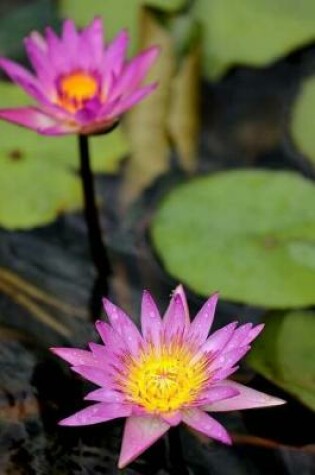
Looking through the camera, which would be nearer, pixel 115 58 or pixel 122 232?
pixel 115 58

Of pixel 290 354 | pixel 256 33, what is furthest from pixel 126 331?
pixel 256 33

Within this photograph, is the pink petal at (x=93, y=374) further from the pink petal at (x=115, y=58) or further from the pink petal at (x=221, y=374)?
the pink petal at (x=115, y=58)

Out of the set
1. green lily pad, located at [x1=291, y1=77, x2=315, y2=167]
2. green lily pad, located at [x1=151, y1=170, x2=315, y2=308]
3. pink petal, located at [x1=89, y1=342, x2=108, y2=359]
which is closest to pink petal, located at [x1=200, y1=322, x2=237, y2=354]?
pink petal, located at [x1=89, y1=342, x2=108, y2=359]

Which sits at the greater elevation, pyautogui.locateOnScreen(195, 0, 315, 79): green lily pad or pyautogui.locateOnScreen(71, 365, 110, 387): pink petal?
pyautogui.locateOnScreen(195, 0, 315, 79): green lily pad

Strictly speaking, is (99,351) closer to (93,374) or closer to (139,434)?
(93,374)

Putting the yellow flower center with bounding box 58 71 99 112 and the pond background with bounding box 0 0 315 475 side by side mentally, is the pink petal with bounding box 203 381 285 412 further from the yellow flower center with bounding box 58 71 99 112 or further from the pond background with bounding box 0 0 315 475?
the yellow flower center with bounding box 58 71 99 112

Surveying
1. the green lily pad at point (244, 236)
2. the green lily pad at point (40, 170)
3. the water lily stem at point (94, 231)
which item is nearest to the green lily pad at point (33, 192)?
the green lily pad at point (40, 170)

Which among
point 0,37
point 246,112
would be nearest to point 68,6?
point 0,37
